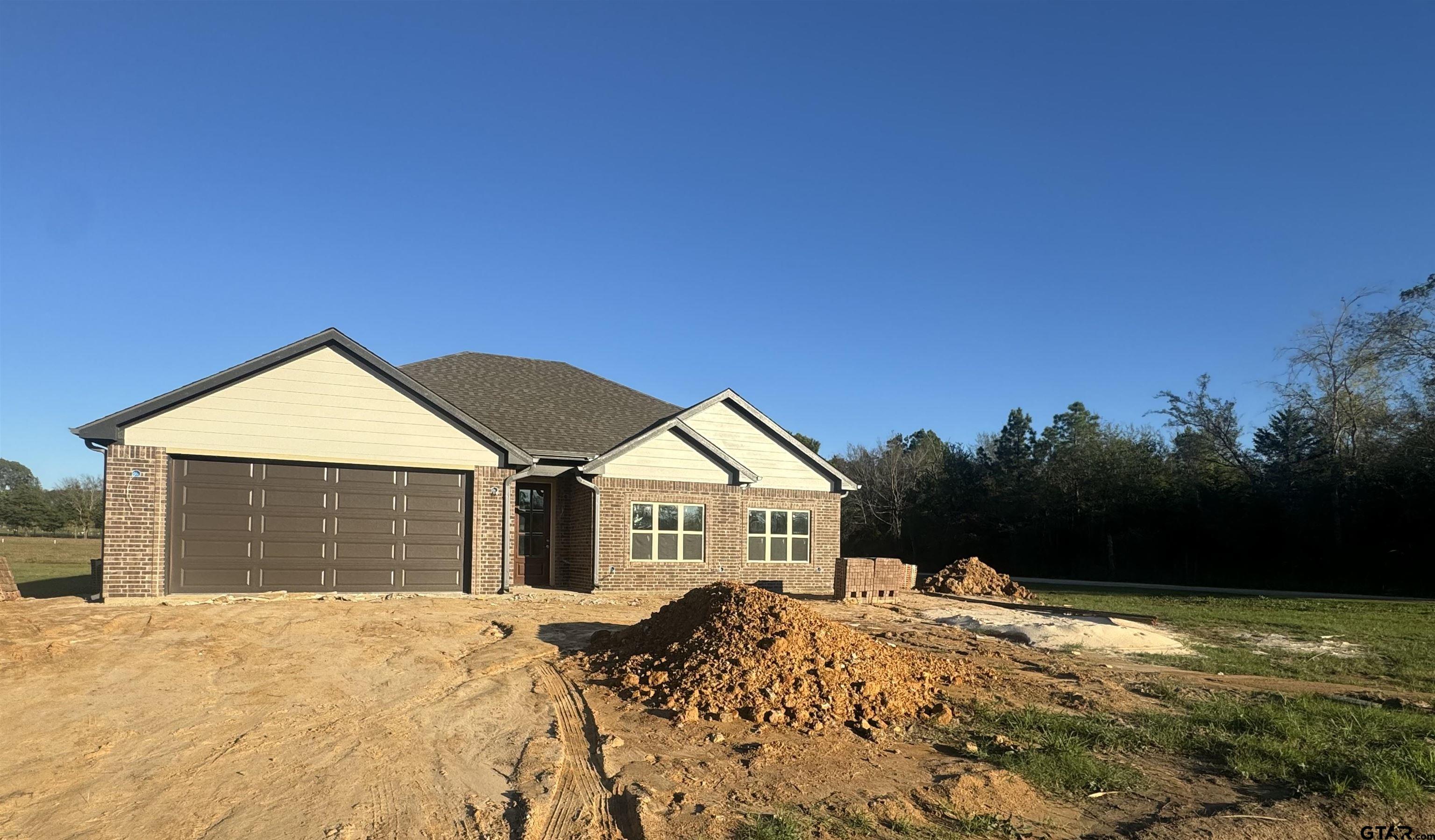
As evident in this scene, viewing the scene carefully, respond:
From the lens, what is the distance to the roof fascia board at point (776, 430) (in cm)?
2133

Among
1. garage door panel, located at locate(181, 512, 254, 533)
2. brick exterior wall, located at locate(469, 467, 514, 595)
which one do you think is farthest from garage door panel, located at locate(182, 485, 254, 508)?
brick exterior wall, located at locate(469, 467, 514, 595)

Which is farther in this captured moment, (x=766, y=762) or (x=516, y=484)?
(x=516, y=484)

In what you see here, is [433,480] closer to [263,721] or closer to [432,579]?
[432,579]

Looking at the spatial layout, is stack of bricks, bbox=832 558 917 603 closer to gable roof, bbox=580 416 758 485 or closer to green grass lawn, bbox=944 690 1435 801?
gable roof, bbox=580 416 758 485

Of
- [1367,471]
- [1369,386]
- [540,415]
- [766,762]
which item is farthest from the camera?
[1369,386]

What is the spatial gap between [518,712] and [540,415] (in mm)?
13801

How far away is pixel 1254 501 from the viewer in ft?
102

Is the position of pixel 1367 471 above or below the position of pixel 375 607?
above

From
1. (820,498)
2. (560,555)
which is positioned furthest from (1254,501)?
(560,555)

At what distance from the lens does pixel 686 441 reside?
1994 centimetres

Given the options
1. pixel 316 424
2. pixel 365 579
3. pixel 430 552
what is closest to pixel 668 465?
pixel 430 552

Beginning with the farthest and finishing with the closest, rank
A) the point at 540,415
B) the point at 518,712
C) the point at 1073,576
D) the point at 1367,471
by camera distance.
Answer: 1. the point at 1073,576
2. the point at 1367,471
3. the point at 540,415
4. the point at 518,712

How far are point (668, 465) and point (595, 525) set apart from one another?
7.24 ft

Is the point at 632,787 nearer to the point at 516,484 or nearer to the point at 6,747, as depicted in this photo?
the point at 6,747
